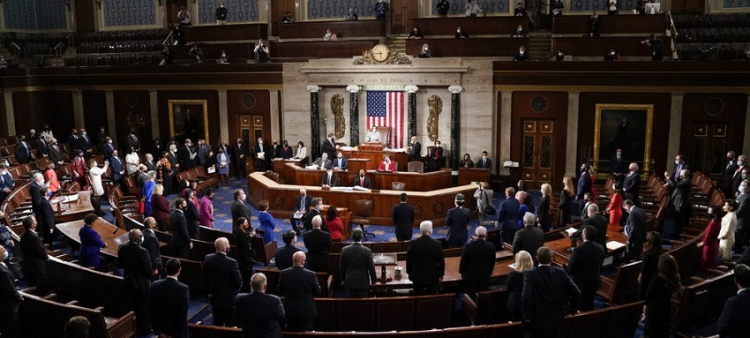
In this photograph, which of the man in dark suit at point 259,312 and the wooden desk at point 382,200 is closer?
the man in dark suit at point 259,312

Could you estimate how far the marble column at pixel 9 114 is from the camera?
72.6 feet

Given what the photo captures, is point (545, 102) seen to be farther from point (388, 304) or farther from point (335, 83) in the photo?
point (388, 304)

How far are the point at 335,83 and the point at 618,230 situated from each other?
11.0 meters

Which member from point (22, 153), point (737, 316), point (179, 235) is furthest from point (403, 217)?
point (22, 153)

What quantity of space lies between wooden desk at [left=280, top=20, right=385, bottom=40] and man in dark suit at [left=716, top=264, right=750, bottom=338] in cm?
1689

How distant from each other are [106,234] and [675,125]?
14725 millimetres

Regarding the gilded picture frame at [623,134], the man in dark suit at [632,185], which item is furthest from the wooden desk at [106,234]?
the gilded picture frame at [623,134]

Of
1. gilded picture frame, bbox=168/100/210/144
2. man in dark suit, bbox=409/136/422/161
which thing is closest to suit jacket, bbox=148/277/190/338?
man in dark suit, bbox=409/136/422/161

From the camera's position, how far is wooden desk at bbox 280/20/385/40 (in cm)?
2175

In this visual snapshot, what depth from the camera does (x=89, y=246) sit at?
994 cm

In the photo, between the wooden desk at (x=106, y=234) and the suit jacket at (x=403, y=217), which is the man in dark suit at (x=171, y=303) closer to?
the wooden desk at (x=106, y=234)

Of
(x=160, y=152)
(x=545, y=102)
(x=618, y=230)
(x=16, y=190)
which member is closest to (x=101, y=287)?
(x=16, y=190)

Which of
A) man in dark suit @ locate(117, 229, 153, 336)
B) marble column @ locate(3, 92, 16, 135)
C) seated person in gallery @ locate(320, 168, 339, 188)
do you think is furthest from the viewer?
marble column @ locate(3, 92, 16, 135)

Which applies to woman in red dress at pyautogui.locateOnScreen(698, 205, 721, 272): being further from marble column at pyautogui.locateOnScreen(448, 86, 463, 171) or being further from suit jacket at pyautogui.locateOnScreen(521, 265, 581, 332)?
marble column at pyautogui.locateOnScreen(448, 86, 463, 171)
